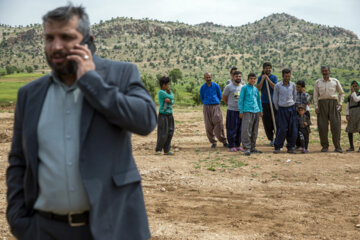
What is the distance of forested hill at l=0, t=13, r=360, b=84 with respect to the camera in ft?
254

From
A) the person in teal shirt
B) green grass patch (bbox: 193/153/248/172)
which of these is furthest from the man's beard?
the person in teal shirt

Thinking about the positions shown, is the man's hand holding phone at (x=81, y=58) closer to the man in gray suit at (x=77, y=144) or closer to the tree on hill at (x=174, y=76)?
the man in gray suit at (x=77, y=144)

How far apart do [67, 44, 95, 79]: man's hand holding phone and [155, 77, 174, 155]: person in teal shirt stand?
692cm

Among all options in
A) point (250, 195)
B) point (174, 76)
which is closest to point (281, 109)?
point (250, 195)

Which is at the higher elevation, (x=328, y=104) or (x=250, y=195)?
(x=328, y=104)

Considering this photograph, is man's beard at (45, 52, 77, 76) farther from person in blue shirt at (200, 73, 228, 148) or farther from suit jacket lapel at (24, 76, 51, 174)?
person in blue shirt at (200, 73, 228, 148)

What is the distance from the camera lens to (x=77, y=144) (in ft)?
5.48

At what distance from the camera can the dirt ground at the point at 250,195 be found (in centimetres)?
435

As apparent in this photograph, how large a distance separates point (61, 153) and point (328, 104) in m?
8.58

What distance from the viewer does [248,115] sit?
28.4ft

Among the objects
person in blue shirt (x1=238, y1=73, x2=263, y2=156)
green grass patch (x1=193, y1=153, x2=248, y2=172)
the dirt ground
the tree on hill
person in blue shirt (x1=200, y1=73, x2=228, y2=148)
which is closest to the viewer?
the dirt ground

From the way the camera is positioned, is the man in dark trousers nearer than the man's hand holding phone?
No

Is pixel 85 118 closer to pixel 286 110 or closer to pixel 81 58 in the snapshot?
pixel 81 58

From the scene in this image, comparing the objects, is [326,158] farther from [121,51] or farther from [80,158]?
[121,51]
